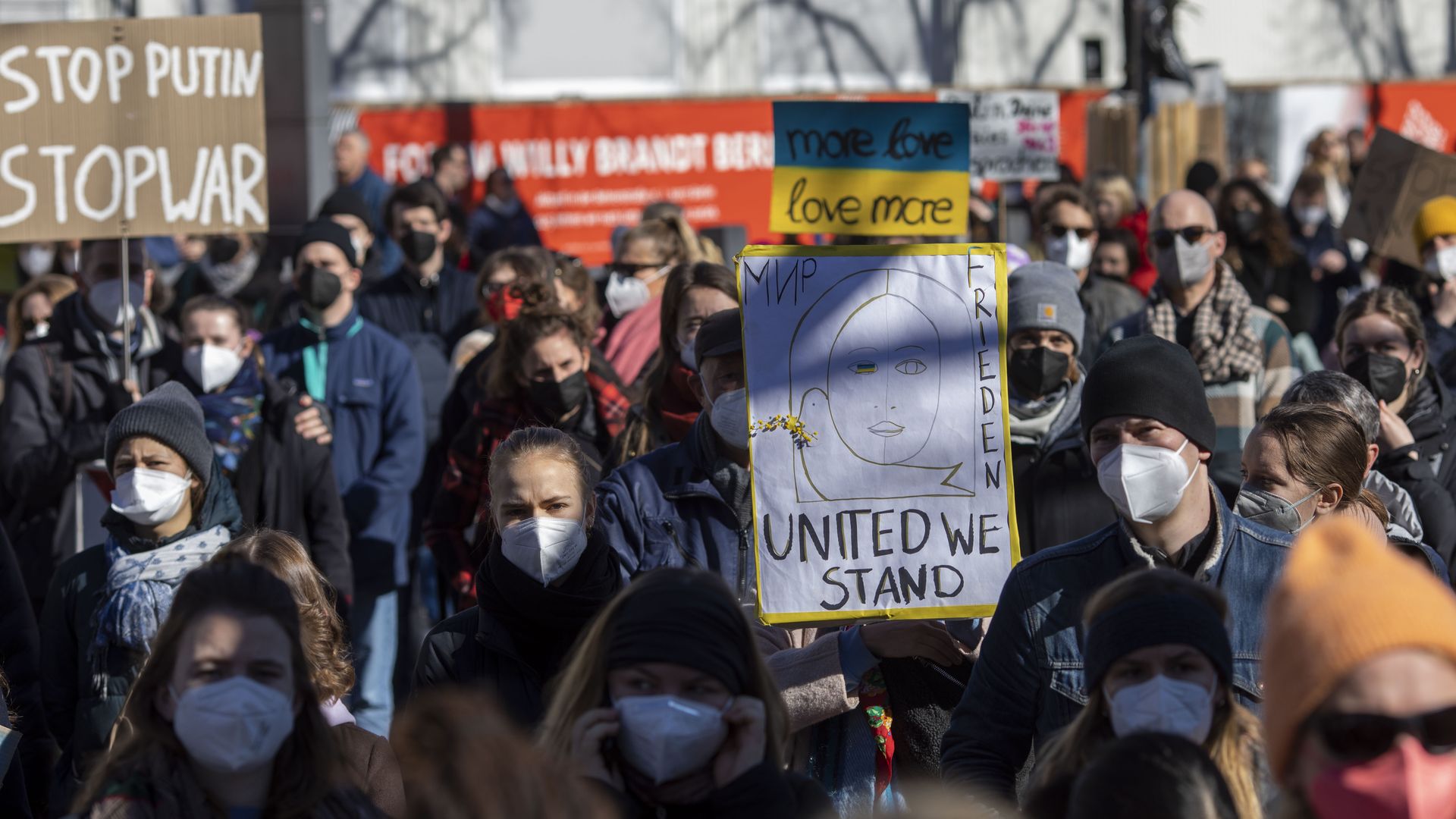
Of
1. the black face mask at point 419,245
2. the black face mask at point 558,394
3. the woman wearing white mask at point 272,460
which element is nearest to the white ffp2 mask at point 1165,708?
the black face mask at point 558,394

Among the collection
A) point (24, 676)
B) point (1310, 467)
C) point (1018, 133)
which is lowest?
point (24, 676)

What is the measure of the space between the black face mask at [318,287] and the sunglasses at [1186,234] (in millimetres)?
3194

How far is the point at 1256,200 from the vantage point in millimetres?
10352

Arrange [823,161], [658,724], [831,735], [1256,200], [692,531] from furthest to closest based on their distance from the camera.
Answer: [1256,200] → [823,161] → [692,531] → [831,735] → [658,724]

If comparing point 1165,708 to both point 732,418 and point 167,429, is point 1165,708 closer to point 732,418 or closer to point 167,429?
point 732,418

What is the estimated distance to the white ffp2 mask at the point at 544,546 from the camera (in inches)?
160

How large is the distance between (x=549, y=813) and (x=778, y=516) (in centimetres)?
169

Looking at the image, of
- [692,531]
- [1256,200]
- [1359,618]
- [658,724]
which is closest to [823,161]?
[692,531]

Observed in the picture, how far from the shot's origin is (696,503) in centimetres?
446

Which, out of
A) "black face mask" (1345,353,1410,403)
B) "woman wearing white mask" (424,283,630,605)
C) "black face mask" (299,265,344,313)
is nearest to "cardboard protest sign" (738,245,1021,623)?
"woman wearing white mask" (424,283,630,605)

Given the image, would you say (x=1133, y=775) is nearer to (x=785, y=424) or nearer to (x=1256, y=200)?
(x=785, y=424)

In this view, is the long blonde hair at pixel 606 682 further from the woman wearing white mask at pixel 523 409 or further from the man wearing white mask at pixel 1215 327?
the man wearing white mask at pixel 1215 327

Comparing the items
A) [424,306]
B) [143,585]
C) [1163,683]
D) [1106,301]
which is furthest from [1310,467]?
[424,306]

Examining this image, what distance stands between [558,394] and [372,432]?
1454mm
